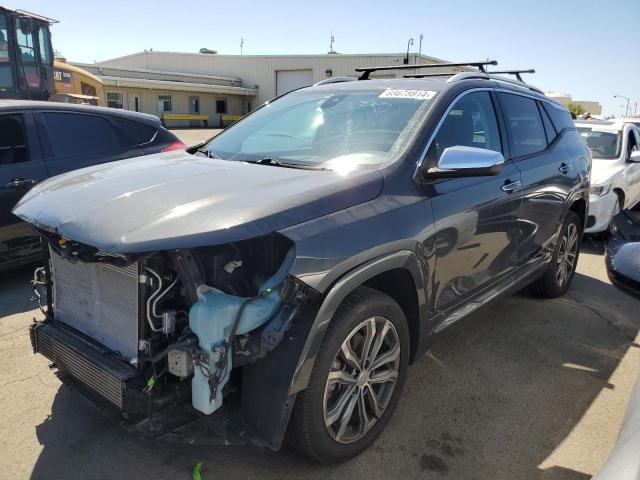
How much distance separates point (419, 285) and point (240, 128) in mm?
1876

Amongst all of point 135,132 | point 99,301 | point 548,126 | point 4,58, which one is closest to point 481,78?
point 548,126

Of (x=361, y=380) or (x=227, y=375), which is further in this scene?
(x=361, y=380)

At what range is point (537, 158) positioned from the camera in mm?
4160

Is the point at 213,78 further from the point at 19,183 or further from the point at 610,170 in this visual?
the point at 19,183

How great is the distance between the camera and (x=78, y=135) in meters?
5.37

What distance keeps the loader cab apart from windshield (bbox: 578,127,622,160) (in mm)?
10770

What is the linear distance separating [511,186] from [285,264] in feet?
6.98

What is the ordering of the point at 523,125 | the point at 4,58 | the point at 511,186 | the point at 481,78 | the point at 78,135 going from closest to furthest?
the point at 511,186, the point at 481,78, the point at 523,125, the point at 78,135, the point at 4,58

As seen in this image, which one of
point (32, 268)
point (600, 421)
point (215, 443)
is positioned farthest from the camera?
point (32, 268)

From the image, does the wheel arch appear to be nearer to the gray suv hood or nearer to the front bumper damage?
the front bumper damage

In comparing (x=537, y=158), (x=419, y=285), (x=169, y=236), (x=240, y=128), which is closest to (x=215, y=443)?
(x=169, y=236)

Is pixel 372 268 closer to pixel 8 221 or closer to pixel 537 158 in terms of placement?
pixel 537 158

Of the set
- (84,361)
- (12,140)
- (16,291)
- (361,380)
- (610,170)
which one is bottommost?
(16,291)

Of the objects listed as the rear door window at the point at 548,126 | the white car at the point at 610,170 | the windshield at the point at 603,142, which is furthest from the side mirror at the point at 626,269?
the windshield at the point at 603,142
